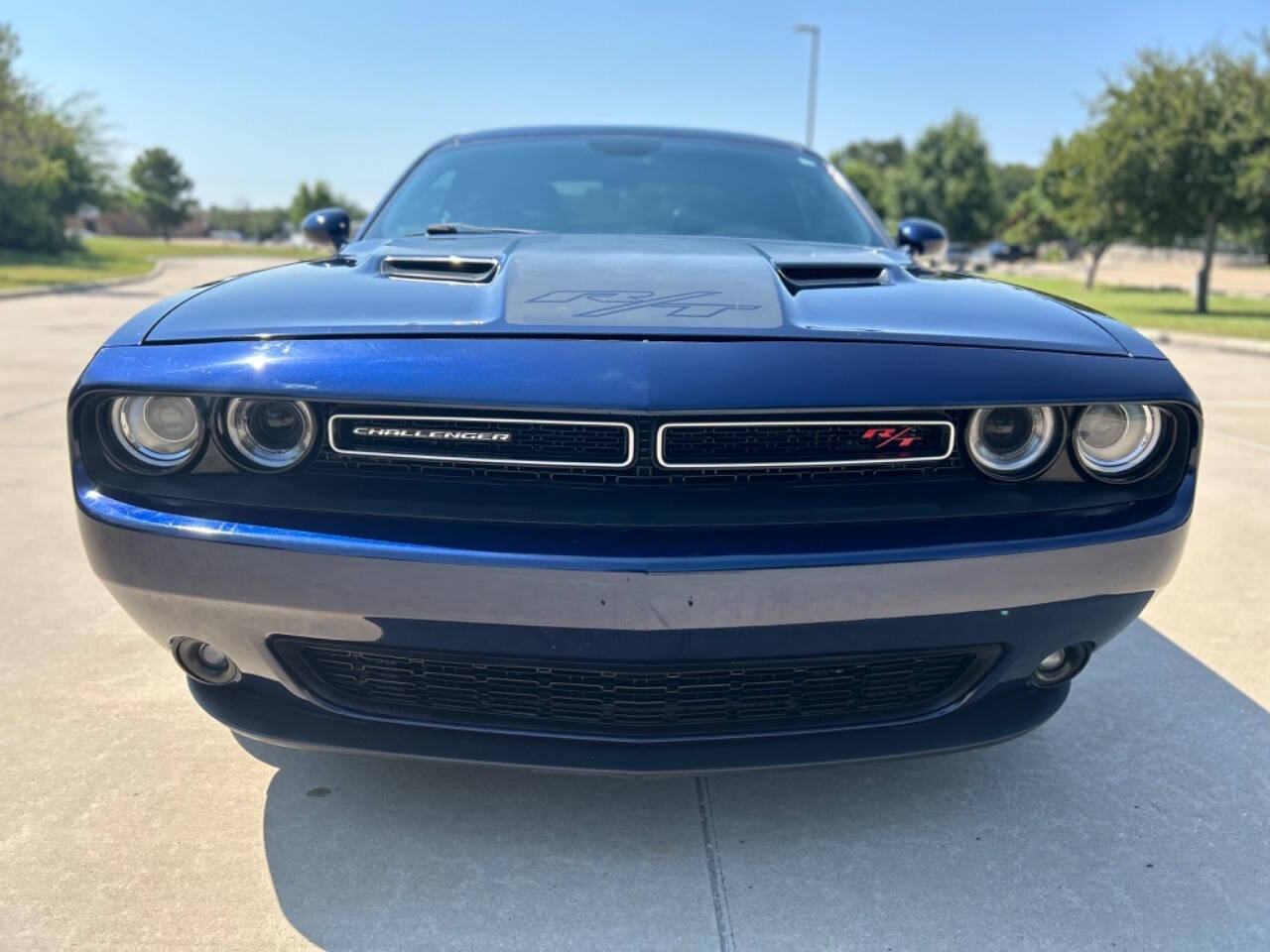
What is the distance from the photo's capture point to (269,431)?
5.77 feet

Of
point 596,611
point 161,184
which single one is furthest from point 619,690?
point 161,184

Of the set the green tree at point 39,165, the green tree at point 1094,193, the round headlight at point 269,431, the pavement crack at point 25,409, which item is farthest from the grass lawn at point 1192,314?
the green tree at point 39,165

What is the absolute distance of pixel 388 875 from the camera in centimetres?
183

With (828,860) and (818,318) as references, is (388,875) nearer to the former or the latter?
(828,860)

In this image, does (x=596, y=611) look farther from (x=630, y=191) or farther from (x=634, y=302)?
(x=630, y=191)

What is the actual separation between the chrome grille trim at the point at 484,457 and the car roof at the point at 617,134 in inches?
81.2

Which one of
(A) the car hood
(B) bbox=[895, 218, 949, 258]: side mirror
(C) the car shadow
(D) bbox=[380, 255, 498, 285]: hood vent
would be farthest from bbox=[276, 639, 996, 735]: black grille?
(B) bbox=[895, 218, 949, 258]: side mirror

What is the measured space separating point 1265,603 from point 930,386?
7.83ft

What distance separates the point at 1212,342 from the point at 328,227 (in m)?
12.7

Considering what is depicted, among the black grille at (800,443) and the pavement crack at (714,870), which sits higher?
the black grille at (800,443)

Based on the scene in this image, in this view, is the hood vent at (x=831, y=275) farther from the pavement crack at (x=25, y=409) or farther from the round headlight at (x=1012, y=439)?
the pavement crack at (x=25, y=409)

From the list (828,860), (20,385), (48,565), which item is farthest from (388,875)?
(20,385)

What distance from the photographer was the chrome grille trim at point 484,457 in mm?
1612

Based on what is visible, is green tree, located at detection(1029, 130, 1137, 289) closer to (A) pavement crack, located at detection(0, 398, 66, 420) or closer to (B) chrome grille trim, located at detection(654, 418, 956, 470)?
(A) pavement crack, located at detection(0, 398, 66, 420)
